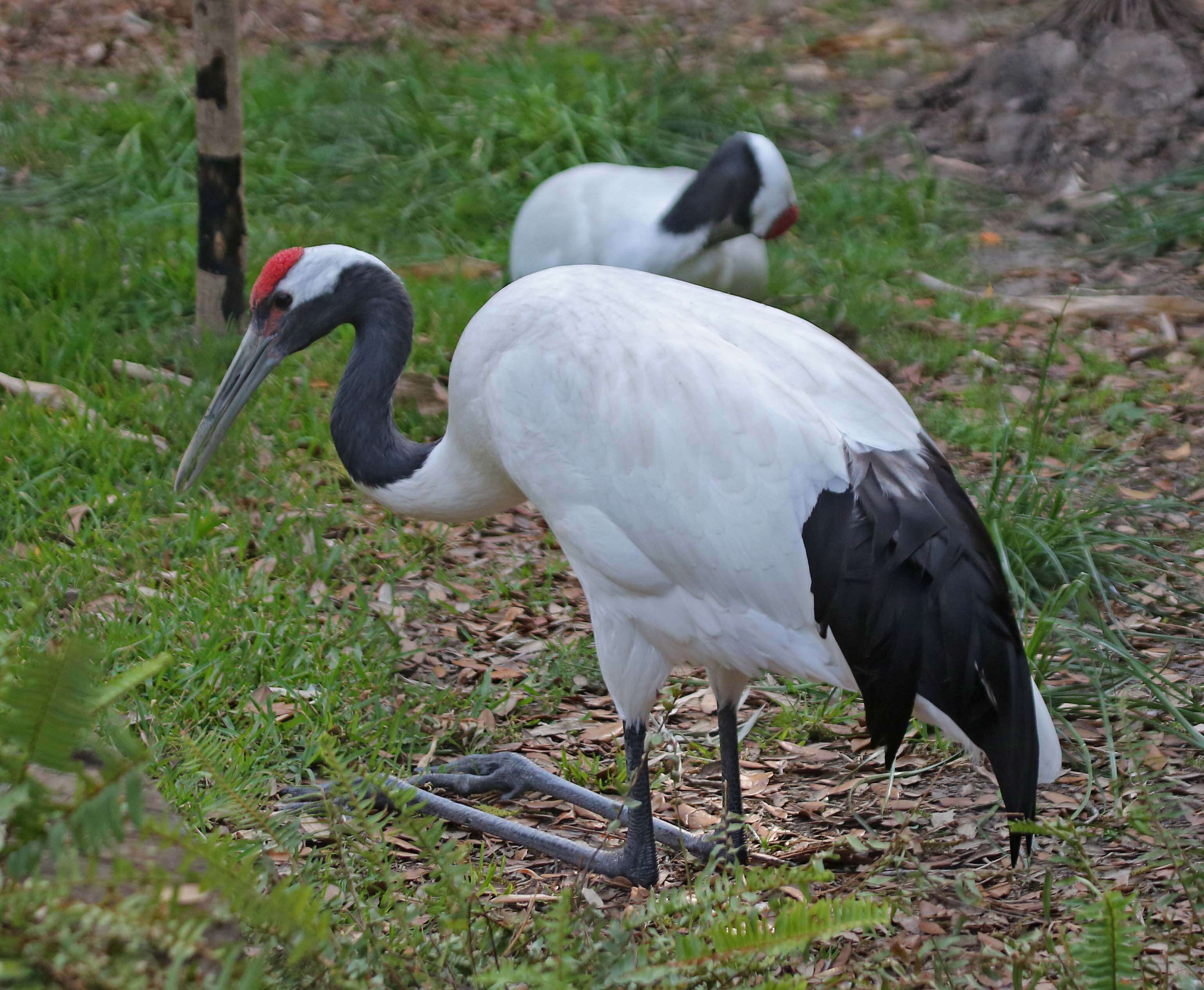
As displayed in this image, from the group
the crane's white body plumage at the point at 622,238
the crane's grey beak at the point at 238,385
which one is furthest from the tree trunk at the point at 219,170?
the crane's grey beak at the point at 238,385

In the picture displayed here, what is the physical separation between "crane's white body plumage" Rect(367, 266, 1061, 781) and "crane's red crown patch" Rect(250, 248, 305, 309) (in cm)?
67

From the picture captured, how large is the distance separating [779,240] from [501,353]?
4.02 metres

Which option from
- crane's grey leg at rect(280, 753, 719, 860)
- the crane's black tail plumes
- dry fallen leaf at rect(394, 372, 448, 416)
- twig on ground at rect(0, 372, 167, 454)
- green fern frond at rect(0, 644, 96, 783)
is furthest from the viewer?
dry fallen leaf at rect(394, 372, 448, 416)

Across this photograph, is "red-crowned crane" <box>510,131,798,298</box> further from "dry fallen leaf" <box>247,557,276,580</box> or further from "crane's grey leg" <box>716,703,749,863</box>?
"crane's grey leg" <box>716,703,749,863</box>

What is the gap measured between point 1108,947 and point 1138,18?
23.8 feet

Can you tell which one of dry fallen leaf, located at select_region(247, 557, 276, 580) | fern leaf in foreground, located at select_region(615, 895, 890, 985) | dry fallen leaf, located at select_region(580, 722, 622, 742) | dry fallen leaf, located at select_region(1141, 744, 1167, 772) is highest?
fern leaf in foreground, located at select_region(615, 895, 890, 985)

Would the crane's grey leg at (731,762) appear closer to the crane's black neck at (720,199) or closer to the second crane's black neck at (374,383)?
the second crane's black neck at (374,383)

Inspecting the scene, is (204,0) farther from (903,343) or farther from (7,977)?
(7,977)

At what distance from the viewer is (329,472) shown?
463 centimetres

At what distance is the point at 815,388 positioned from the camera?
2926mm

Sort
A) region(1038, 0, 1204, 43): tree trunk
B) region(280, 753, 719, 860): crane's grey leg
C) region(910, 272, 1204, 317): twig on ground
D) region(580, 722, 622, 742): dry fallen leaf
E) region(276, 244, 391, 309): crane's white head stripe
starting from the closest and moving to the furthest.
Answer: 1. region(280, 753, 719, 860): crane's grey leg
2. region(276, 244, 391, 309): crane's white head stripe
3. region(580, 722, 622, 742): dry fallen leaf
4. region(910, 272, 1204, 317): twig on ground
5. region(1038, 0, 1204, 43): tree trunk

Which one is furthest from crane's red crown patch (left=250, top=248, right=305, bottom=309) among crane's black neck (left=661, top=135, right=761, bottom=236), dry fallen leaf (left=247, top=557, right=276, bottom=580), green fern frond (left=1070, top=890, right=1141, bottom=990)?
green fern frond (left=1070, top=890, right=1141, bottom=990)

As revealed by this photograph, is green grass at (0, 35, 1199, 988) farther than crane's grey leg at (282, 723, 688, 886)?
No

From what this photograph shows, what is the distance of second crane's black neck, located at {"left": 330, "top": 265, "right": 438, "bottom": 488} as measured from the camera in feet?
11.5
